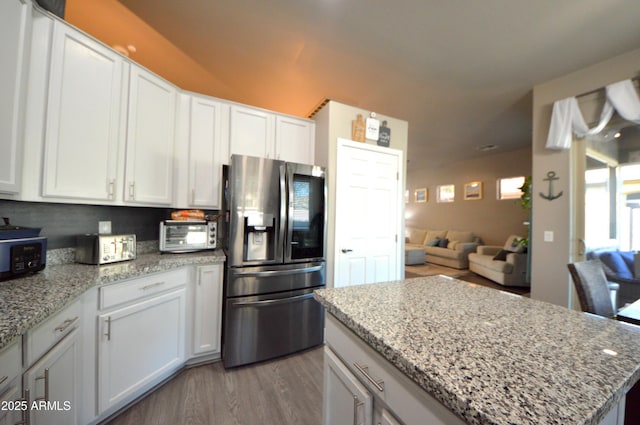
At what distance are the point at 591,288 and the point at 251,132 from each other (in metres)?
2.94

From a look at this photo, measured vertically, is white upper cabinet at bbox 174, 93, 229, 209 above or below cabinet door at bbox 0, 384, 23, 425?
above

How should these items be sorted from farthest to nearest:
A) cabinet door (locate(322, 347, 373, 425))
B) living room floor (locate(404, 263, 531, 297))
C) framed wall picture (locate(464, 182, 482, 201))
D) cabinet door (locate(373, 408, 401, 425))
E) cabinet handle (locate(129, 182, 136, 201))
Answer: framed wall picture (locate(464, 182, 482, 201))
living room floor (locate(404, 263, 531, 297))
cabinet handle (locate(129, 182, 136, 201))
cabinet door (locate(322, 347, 373, 425))
cabinet door (locate(373, 408, 401, 425))

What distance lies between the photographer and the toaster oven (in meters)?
2.01

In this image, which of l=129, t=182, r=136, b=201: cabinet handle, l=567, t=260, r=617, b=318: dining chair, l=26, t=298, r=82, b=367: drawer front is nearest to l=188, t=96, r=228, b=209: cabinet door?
l=129, t=182, r=136, b=201: cabinet handle

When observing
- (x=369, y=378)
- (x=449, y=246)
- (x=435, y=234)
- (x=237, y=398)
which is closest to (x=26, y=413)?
(x=237, y=398)

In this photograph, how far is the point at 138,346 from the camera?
5.04 ft

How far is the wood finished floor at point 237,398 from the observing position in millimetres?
1467

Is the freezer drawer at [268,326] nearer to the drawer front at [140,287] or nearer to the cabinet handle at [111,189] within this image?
the drawer front at [140,287]

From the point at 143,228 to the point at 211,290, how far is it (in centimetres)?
92

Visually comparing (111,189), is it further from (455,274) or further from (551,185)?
(455,274)

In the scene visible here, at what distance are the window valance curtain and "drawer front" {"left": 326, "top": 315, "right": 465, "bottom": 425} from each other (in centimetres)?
306

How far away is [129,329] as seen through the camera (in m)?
1.49

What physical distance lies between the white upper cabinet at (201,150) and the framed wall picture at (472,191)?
6.24 m

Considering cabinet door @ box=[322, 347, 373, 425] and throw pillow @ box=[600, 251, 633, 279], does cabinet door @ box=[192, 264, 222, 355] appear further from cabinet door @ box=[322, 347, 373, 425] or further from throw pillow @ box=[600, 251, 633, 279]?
throw pillow @ box=[600, 251, 633, 279]
